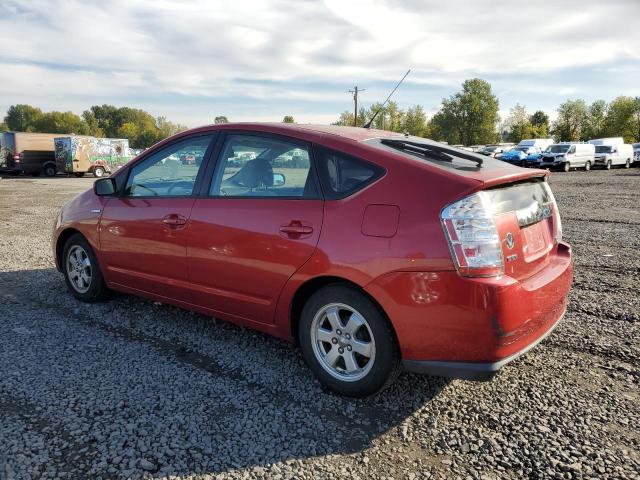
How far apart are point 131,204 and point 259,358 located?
5.82 feet

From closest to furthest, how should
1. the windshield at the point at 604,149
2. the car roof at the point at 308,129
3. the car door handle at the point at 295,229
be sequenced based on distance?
1. the car door handle at the point at 295,229
2. the car roof at the point at 308,129
3. the windshield at the point at 604,149

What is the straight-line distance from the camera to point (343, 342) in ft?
9.59

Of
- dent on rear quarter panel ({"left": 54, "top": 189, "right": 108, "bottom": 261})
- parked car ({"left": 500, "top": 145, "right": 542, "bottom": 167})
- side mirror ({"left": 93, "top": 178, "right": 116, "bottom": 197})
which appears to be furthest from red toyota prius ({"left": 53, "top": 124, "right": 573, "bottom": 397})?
parked car ({"left": 500, "top": 145, "right": 542, "bottom": 167})

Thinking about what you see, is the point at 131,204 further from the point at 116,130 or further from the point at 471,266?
the point at 116,130

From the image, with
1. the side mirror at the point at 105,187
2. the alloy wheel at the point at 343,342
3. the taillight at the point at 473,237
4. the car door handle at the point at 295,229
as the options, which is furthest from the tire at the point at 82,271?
the taillight at the point at 473,237

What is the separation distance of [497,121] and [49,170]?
298ft

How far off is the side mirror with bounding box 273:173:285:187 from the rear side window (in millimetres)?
333

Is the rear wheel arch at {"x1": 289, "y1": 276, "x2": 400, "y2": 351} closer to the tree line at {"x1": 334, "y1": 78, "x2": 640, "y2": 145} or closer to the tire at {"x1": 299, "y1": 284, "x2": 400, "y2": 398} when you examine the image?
the tire at {"x1": 299, "y1": 284, "x2": 400, "y2": 398}

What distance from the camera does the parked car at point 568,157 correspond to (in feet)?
108

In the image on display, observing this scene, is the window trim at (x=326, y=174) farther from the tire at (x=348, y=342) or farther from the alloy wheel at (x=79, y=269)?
the alloy wheel at (x=79, y=269)

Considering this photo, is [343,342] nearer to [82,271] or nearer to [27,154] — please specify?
[82,271]

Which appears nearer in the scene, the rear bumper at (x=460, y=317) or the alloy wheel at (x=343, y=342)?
the rear bumper at (x=460, y=317)

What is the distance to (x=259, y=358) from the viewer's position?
3.52 meters

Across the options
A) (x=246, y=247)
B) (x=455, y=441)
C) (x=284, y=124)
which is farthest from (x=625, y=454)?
(x=284, y=124)
